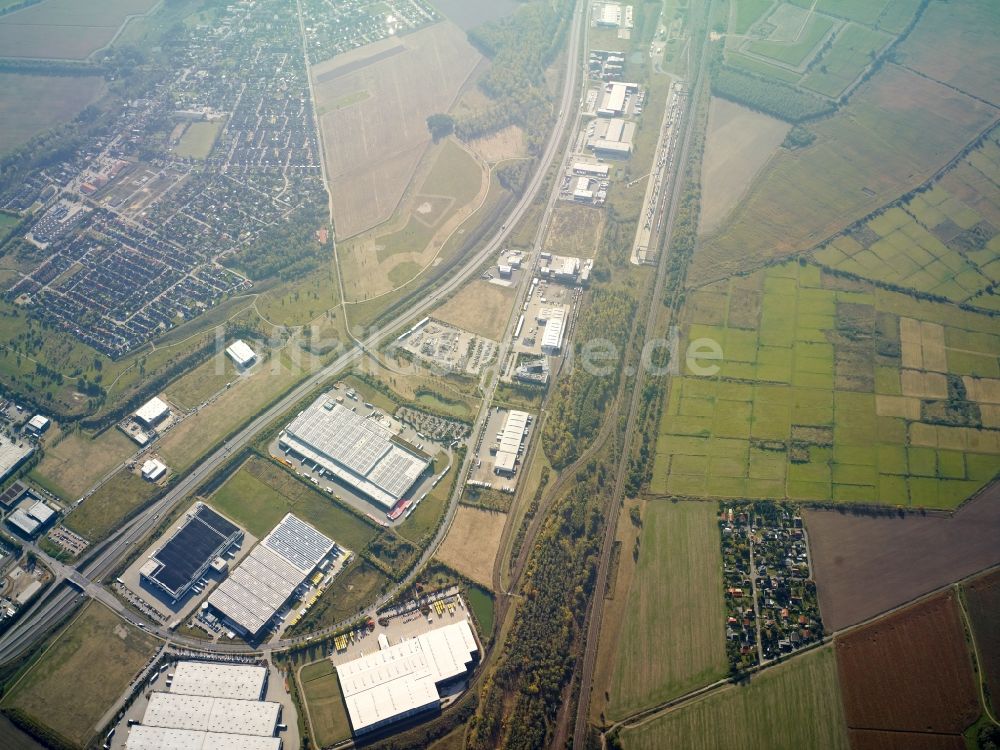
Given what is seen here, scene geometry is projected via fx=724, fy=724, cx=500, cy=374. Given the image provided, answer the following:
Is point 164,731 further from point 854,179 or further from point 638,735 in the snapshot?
point 854,179

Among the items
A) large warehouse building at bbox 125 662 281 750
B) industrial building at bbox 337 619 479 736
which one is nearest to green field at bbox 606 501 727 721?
industrial building at bbox 337 619 479 736

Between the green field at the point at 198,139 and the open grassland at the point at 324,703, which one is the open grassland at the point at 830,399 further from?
the green field at the point at 198,139

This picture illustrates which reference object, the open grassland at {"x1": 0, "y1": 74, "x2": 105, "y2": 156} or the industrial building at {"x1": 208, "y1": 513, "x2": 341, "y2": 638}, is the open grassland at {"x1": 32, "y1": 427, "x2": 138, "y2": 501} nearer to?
the industrial building at {"x1": 208, "y1": 513, "x2": 341, "y2": 638}

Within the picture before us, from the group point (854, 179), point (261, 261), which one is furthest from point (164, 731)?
point (854, 179)

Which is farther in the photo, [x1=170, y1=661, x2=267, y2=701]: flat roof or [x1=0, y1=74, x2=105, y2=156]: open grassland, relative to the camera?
[x1=0, y1=74, x2=105, y2=156]: open grassland

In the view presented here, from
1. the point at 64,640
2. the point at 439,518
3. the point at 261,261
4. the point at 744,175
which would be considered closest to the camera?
the point at 64,640

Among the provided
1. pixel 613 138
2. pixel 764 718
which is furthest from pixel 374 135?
pixel 764 718
